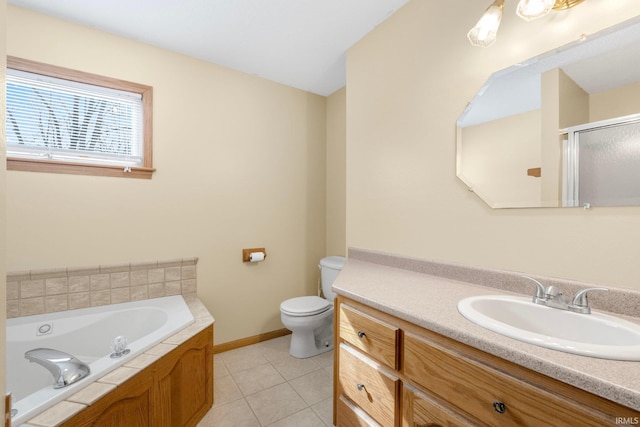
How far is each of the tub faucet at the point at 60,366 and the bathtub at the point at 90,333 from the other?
4 centimetres

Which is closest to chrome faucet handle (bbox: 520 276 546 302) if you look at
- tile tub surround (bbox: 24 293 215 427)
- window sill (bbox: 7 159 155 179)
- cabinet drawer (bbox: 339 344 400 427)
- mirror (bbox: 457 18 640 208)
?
mirror (bbox: 457 18 640 208)

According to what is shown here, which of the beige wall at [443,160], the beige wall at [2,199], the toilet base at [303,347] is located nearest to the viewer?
the beige wall at [2,199]

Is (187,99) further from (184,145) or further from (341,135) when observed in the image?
(341,135)

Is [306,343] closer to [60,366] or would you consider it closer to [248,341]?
[248,341]

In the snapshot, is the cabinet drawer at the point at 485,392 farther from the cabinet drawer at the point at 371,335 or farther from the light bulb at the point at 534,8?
the light bulb at the point at 534,8

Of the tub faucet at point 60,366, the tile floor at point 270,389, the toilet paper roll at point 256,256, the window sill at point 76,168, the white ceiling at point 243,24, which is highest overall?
the white ceiling at point 243,24

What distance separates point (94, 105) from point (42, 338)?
1538mm

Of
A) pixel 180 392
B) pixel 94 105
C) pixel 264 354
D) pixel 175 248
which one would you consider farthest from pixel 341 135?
pixel 180 392

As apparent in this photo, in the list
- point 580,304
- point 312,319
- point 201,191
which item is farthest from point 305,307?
point 580,304

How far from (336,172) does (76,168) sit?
204cm

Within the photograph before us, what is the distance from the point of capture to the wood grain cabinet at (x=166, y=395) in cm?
104

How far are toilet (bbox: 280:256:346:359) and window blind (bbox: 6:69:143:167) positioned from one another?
1.66 m

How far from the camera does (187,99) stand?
2.16 meters

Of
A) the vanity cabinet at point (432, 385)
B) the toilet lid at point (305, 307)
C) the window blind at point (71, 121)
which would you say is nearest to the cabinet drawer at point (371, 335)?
the vanity cabinet at point (432, 385)
